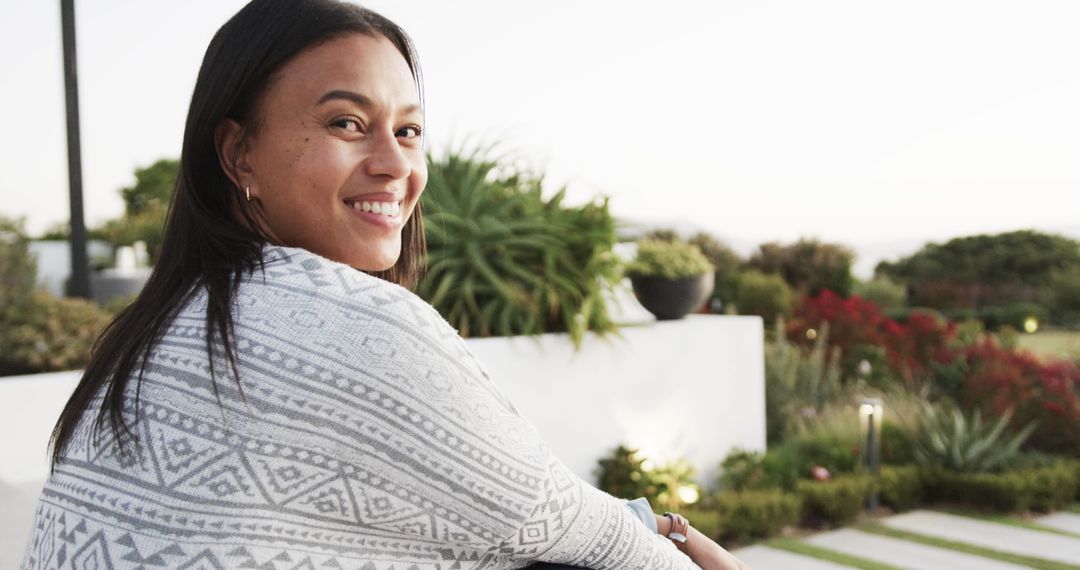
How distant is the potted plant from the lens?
5.36 metres

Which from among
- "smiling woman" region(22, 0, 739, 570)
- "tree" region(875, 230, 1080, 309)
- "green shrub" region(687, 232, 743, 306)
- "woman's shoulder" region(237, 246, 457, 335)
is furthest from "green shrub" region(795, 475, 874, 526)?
"tree" region(875, 230, 1080, 309)

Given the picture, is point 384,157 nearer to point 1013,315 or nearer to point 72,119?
point 72,119

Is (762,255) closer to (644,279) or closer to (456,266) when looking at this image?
(644,279)

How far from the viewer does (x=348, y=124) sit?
1.14 m

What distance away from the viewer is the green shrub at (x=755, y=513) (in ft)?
15.0

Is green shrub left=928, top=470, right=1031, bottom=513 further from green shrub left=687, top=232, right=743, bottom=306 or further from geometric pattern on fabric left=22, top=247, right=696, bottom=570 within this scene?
green shrub left=687, top=232, right=743, bottom=306

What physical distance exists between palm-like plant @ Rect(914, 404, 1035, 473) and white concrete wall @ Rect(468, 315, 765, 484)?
104cm

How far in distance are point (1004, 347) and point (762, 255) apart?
9.42 m

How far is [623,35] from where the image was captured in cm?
1017

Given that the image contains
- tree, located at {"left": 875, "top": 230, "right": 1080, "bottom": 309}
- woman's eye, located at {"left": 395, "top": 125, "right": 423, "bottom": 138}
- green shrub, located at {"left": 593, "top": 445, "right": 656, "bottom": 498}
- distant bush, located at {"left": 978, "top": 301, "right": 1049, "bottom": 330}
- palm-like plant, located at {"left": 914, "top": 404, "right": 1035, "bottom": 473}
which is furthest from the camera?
tree, located at {"left": 875, "top": 230, "right": 1080, "bottom": 309}

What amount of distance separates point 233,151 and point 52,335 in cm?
414

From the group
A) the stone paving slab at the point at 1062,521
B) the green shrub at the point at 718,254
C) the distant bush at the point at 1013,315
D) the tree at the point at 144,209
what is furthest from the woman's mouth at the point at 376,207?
the distant bush at the point at 1013,315

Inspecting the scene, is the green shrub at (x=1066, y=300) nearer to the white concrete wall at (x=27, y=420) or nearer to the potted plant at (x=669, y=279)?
the potted plant at (x=669, y=279)

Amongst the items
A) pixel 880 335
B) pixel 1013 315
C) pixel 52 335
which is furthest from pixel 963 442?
pixel 1013 315
